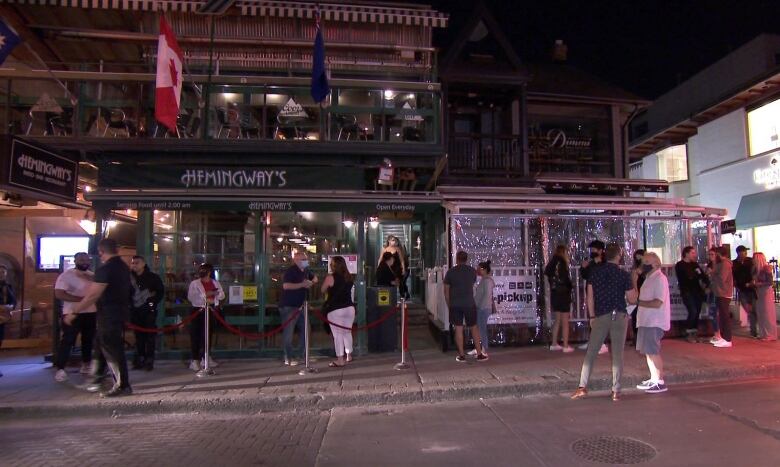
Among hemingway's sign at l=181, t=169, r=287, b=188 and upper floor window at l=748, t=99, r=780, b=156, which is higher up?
upper floor window at l=748, t=99, r=780, b=156

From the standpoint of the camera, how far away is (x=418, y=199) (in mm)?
9695

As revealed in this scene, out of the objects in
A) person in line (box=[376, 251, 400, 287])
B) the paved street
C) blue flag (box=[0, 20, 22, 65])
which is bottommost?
the paved street

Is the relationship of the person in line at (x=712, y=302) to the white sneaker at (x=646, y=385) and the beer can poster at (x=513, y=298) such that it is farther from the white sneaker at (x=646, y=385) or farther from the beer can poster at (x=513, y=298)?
the white sneaker at (x=646, y=385)

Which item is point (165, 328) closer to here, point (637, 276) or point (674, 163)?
point (637, 276)

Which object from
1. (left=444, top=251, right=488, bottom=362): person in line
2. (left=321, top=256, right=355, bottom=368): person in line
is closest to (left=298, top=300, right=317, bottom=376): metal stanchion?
(left=321, top=256, right=355, bottom=368): person in line

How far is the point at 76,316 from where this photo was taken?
26.1ft

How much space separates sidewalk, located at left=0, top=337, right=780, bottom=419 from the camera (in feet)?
22.1

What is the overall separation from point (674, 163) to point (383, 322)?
17921 mm

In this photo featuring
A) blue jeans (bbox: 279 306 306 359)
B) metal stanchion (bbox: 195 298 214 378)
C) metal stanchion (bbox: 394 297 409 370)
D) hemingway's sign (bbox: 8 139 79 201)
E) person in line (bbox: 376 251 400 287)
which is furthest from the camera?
person in line (bbox: 376 251 400 287)

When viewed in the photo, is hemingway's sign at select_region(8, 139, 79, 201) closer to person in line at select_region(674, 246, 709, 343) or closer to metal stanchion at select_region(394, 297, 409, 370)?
metal stanchion at select_region(394, 297, 409, 370)

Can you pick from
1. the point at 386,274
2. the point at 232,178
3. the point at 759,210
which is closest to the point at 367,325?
the point at 386,274

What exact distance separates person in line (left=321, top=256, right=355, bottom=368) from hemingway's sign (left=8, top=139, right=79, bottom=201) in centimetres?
470

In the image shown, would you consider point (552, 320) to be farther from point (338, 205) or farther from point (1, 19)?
point (1, 19)

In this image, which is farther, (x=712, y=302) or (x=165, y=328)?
(x=712, y=302)
